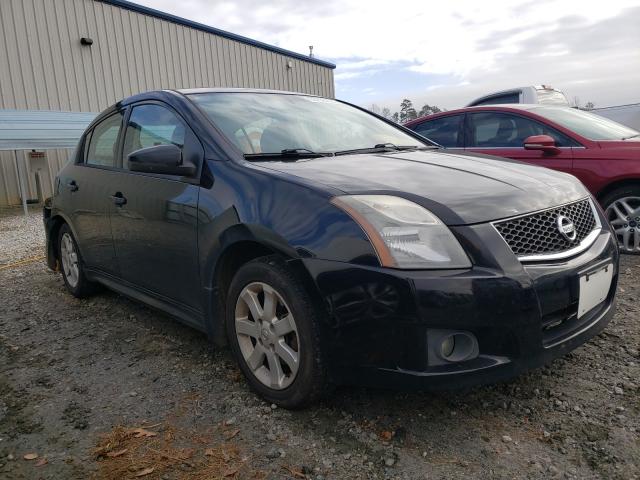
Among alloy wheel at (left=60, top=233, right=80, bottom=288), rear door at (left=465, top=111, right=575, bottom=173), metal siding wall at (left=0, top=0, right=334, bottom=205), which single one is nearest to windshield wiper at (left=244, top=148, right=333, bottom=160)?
alloy wheel at (left=60, top=233, right=80, bottom=288)

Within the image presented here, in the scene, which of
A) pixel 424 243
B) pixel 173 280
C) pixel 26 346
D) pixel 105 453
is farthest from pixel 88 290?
pixel 424 243

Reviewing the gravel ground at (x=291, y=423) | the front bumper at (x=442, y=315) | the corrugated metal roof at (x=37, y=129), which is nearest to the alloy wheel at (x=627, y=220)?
the gravel ground at (x=291, y=423)

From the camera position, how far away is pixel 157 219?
2.88 meters

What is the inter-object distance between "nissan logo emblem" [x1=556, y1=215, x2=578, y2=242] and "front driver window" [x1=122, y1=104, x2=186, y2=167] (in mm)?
1948

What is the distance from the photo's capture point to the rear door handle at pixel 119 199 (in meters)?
3.20

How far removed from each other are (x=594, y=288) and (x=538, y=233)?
0.40 metres

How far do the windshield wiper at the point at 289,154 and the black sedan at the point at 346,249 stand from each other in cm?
1

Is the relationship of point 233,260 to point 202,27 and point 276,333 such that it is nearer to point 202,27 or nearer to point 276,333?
point 276,333

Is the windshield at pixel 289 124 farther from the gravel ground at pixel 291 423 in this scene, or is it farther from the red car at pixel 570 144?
the red car at pixel 570 144

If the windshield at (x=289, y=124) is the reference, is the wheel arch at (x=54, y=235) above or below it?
below

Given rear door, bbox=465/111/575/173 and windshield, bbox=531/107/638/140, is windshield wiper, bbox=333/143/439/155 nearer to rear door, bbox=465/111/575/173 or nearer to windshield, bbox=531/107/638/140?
rear door, bbox=465/111/575/173

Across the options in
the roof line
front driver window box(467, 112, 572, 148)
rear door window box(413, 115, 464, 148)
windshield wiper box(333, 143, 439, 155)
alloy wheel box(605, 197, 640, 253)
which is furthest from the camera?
the roof line

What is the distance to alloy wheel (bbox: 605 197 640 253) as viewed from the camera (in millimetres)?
4562

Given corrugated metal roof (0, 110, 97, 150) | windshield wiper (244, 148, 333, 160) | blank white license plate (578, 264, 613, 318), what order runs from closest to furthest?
blank white license plate (578, 264, 613, 318) < windshield wiper (244, 148, 333, 160) < corrugated metal roof (0, 110, 97, 150)
